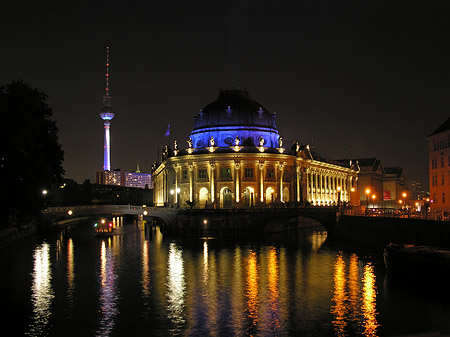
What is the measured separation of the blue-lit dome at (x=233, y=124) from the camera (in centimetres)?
13712

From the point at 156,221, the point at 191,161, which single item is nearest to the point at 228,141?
the point at 191,161

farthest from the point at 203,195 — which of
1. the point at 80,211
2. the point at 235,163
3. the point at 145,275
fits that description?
the point at 145,275

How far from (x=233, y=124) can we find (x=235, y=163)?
1278cm

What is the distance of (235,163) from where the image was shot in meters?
129

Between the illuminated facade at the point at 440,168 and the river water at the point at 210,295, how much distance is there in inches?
1000

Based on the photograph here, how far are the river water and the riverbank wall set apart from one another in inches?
208

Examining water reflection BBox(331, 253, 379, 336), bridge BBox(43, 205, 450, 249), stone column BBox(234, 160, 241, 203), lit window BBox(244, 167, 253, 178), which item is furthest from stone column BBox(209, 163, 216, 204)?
water reflection BBox(331, 253, 379, 336)

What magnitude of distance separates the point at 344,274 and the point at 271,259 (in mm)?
14407

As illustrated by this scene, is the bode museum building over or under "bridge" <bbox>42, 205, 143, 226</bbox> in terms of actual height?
over

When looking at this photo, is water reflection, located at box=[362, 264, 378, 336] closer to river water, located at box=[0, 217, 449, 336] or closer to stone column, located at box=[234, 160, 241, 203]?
river water, located at box=[0, 217, 449, 336]

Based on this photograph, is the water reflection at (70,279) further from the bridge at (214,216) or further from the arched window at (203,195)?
the arched window at (203,195)

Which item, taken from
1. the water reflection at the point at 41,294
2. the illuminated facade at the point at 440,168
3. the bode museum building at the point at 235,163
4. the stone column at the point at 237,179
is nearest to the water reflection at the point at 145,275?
the water reflection at the point at 41,294

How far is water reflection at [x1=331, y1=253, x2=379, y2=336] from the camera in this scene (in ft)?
124

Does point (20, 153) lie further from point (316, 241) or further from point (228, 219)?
point (316, 241)
